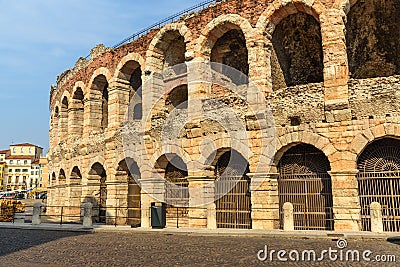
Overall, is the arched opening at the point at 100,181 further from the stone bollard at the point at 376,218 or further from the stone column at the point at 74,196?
the stone bollard at the point at 376,218

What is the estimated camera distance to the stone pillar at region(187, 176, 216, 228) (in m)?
13.1

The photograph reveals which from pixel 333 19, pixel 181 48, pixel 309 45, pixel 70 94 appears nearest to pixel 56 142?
pixel 70 94

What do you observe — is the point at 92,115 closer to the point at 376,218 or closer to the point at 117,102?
the point at 117,102

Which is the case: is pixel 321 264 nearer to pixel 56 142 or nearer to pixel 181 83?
pixel 181 83

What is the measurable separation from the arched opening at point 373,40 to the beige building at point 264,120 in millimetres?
37

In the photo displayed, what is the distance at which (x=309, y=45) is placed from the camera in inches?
584

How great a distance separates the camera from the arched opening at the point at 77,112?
20844mm

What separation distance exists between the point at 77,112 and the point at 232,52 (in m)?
10.0

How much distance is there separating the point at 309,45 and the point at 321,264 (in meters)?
10.3

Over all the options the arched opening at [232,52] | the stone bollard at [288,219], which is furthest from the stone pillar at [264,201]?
the arched opening at [232,52]

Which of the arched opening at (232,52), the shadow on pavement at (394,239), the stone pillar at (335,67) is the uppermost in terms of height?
the arched opening at (232,52)

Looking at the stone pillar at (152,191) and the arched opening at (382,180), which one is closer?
the arched opening at (382,180)

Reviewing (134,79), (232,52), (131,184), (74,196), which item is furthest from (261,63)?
(74,196)

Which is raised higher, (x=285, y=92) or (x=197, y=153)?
(x=285, y=92)
